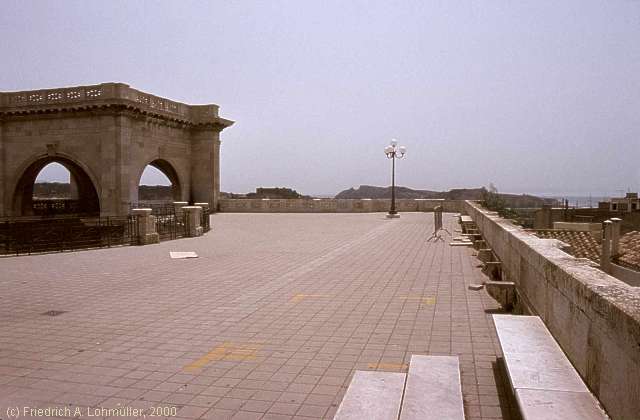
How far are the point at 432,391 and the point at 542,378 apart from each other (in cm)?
79

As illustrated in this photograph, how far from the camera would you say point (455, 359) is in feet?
15.0

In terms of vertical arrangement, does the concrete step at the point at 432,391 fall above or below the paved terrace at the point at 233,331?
above

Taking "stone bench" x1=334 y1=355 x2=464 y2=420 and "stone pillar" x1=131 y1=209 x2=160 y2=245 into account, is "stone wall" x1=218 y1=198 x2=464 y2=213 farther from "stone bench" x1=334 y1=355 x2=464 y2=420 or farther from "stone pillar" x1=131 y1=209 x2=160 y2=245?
"stone bench" x1=334 y1=355 x2=464 y2=420

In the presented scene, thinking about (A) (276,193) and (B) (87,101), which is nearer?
(B) (87,101)

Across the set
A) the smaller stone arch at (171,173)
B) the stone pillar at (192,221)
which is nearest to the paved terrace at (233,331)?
the stone pillar at (192,221)

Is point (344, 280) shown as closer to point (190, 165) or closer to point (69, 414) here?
point (69, 414)

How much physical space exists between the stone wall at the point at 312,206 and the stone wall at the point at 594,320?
2845 centimetres

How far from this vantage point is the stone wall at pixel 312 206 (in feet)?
110

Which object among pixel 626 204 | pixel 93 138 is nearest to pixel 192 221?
pixel 93 138

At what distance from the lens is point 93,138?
80.8 ft

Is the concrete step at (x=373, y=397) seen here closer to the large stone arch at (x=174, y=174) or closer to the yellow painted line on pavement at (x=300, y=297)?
the yellow painted line on pavement at (x=300, y=297)

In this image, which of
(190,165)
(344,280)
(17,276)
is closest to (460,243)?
(344,280)

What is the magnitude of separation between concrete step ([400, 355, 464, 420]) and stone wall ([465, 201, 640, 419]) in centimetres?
89

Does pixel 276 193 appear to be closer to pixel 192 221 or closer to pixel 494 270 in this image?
pixel 192 221
